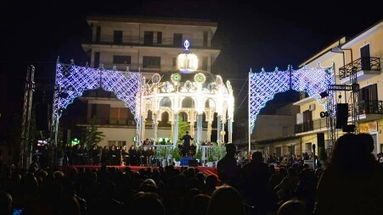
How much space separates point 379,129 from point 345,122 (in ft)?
42.5

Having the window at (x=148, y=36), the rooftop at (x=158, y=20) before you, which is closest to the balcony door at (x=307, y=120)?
the rooftop at (x=158, y=20)

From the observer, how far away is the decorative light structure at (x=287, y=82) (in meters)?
23.6

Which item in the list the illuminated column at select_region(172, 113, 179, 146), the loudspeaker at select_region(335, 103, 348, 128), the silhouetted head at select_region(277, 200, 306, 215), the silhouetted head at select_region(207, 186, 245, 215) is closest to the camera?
the silhouetted head at select_region(277, 200, 306, 215)

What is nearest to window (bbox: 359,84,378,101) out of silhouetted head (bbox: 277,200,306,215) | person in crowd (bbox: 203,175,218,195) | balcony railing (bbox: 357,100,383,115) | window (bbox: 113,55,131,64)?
balcony railing (bbox: 357,100,383,115)

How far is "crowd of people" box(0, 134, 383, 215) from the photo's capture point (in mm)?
3564

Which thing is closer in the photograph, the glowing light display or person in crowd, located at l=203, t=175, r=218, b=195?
person in crowd, located at l=203, t=175, r=218, b=195

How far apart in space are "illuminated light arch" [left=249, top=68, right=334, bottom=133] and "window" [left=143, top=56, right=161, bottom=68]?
88.9 ft

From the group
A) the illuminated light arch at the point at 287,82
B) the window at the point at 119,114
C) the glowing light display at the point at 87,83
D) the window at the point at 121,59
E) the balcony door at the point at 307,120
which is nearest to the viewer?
the glowing light display at the point at 87,83

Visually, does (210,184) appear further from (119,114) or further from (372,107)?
(119,114)

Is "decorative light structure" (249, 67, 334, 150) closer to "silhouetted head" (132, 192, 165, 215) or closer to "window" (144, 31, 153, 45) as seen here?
"silhouetted head" (132, 192, 165, 215)

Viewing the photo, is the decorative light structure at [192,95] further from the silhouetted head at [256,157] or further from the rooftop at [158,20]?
the rooftop at [158,20]

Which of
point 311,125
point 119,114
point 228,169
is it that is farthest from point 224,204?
point 119,114

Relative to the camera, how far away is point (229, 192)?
4207 millimetres

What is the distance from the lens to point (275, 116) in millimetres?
50344
